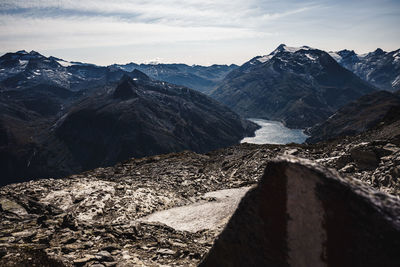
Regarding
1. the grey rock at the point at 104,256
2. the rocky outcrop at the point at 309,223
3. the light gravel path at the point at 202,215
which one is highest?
the rocky outcrop at the point at 309,223

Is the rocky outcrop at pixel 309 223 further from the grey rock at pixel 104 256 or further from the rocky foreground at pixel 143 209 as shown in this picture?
the grey rock at pixel 104 256

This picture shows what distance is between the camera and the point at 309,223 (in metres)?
7.54

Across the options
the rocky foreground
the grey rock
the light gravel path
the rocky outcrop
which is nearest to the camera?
the rocky outcrop

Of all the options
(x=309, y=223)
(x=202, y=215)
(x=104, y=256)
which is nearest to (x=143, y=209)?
(x=202, y=215)

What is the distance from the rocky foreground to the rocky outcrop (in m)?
0.54

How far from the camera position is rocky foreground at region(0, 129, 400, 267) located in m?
11.7

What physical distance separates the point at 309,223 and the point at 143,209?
16717 mm

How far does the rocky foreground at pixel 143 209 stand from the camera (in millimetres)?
11652

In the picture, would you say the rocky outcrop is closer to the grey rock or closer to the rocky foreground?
the rocky foreground

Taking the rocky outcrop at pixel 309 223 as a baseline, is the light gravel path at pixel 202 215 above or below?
below

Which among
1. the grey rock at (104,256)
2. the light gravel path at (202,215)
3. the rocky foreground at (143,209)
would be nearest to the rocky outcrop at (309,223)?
the rocky foreground at (143,209)

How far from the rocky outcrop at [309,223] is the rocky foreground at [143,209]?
54 centimetres

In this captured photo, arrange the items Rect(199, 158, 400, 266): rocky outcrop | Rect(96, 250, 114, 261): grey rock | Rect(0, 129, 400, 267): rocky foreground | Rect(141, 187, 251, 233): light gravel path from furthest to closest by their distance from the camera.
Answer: Rect(141, 187, 251, 233): light gravel path, Rect(0, 129, 400, 267): rocky foreground, Rect(96, 250, 114, 261): grey rock, Rect(199, 158, 400, 266): rocky outcrop

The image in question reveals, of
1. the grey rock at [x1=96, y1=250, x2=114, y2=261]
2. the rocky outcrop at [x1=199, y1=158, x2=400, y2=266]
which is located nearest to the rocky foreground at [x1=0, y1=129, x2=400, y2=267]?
the grey rock at [x1=96, y1=250, x2=114, y2=261]
